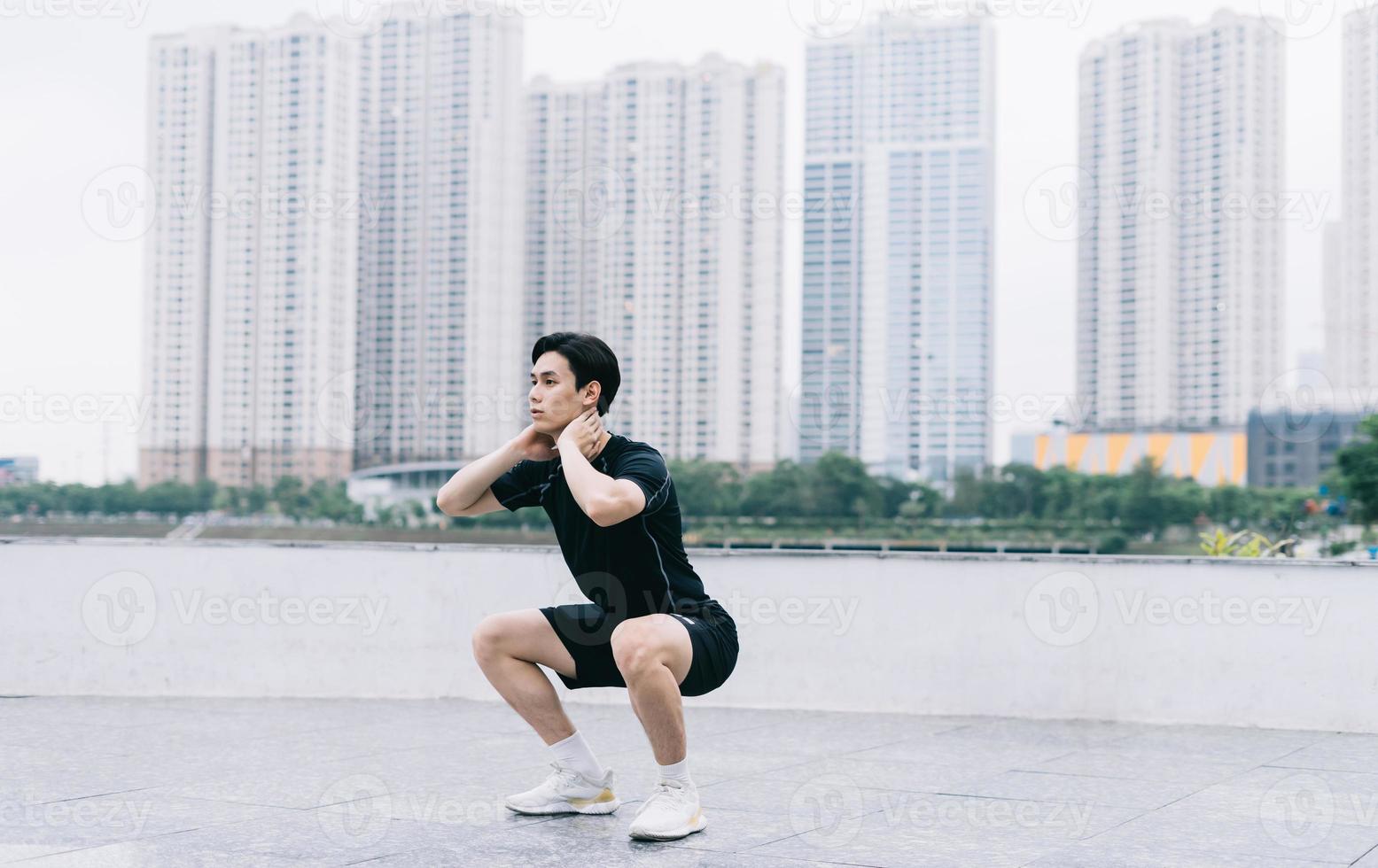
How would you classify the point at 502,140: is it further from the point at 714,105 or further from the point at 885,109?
the point at 885,109

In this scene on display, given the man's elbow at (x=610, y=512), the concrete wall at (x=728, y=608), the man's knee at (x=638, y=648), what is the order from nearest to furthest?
the man's elbow at (x=610, y=512) < the man's knee at (x=638, y=648) < the concrete wall at (x=728, y=608)

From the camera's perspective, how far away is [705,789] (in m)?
4.04

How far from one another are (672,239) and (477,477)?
50237 millimetres

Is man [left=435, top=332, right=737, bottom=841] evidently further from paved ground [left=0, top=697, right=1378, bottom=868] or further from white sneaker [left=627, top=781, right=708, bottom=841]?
paved ground [left=0, top=697, right=1378, bottom=868]

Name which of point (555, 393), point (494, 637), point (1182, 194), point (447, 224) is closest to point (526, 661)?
point (494, 637)

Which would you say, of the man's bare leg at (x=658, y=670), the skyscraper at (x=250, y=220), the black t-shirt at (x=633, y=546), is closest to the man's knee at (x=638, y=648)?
the man's bare leg at (x=658, y=670)

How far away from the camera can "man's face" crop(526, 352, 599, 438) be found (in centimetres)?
335

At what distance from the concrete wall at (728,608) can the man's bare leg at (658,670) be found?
284cm

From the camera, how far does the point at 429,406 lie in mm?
58844

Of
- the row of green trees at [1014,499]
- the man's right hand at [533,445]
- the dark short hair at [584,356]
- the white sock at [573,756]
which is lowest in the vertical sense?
the row of green trees at [1014,499]

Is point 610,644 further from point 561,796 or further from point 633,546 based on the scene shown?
point 561,796

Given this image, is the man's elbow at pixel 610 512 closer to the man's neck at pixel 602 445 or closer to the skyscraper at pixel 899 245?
the man's neck at pixel 602 445

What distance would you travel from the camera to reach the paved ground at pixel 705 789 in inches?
122

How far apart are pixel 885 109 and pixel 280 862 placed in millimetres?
64418
